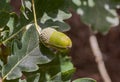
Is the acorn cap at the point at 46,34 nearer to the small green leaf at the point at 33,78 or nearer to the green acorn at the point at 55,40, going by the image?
the green acorn at the point at 55,40

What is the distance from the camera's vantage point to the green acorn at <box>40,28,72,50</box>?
4.79ft

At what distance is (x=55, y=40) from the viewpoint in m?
1.47

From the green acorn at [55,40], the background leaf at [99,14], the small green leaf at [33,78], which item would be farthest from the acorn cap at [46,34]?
the background leaf at [99,14]

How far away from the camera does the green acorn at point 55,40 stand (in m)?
1.46

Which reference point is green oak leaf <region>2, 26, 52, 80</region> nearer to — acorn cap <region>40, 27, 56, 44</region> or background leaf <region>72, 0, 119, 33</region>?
acorn cap <region>40, 27, 56, 44</region>

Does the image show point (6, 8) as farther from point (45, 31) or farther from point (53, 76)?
point (53, 76)

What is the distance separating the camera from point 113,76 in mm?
4605

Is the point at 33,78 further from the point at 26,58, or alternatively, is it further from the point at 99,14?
the point at 99,14

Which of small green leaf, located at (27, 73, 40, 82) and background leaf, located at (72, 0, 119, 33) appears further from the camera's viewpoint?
background leaf, located at (72, 0, 119, 33)

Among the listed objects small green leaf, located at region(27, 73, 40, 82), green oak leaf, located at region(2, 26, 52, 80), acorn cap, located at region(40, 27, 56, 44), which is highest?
acorn cap, located at region(40, 27, 56, 44)

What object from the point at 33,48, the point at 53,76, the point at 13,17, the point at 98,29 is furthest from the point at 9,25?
the point at 98,29

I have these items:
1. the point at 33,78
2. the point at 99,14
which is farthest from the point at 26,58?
the point at 99,14

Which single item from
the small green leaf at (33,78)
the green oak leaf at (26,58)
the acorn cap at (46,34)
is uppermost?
the acorn cap at (46,34)

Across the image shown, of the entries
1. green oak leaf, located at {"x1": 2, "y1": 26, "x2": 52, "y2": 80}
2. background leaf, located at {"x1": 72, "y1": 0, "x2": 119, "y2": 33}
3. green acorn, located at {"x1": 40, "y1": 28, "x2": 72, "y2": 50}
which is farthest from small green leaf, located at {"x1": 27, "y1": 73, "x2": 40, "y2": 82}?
background leaf, located at {"x1": 72, "y1": 0, "x2": 119, "y2": 33}
